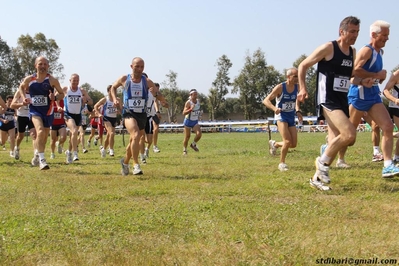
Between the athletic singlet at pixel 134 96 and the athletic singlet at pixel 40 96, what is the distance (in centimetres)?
214

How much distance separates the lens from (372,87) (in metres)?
7.66

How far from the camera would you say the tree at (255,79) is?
82.2 meters

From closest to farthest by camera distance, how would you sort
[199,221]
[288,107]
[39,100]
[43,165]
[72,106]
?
1. [199,221]
2. [288,107]
3. [43,165]
4. [39,100]
5. [72,106]

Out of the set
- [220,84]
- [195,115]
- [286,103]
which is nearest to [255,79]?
[220,84]

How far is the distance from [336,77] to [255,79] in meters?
76.5

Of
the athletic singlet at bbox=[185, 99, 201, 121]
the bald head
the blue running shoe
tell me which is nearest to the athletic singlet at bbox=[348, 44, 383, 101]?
the blue running shoe

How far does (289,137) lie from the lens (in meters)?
9.61

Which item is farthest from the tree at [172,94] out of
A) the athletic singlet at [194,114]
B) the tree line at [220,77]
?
the athletic singlet at [194,114]

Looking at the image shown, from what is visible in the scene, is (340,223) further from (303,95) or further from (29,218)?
(29,218)

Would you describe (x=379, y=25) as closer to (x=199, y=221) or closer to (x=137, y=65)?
(x=137, y=65)

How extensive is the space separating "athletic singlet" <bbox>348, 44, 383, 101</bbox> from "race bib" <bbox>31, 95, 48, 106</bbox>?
20.8 ft

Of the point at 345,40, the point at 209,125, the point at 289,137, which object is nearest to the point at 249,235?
the point at 345,40

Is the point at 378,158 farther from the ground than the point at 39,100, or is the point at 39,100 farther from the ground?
the point at 39,100

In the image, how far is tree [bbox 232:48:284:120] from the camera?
8225cm
